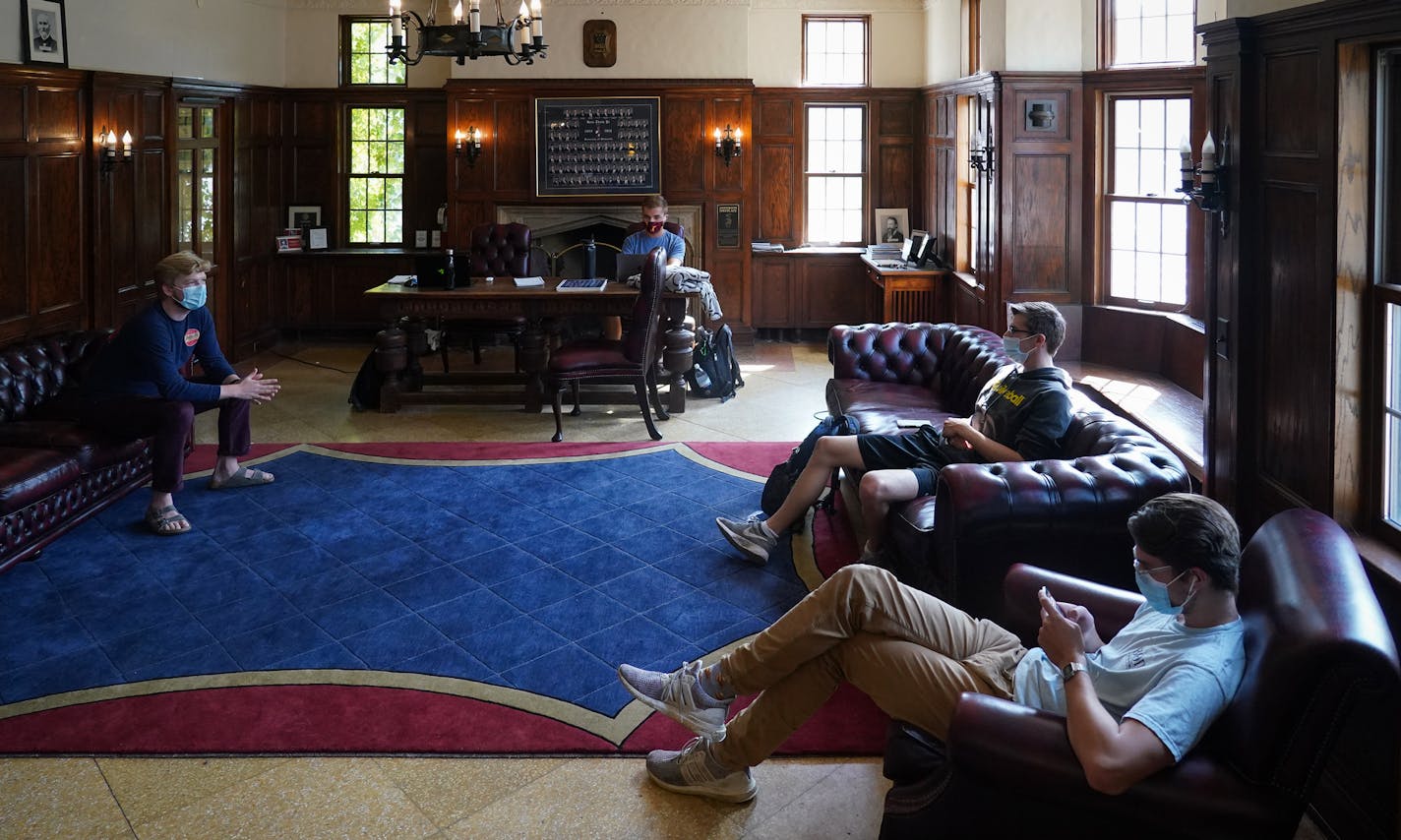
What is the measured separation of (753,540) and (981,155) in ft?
15.9

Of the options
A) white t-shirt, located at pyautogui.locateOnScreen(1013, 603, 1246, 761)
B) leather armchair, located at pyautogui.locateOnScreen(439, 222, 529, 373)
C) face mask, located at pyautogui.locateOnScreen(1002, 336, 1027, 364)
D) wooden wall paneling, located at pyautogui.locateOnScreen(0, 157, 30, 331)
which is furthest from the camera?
leather armchair, located at pyautogui.locateOnScreen(439, 222, 529, 373)

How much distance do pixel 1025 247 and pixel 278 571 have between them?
5.52 m

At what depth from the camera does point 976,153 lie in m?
9.01

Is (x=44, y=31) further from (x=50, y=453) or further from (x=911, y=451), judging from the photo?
(x=911, y=451)

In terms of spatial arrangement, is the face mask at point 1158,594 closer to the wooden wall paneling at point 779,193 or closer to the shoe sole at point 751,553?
the shoe sole at point 751,553

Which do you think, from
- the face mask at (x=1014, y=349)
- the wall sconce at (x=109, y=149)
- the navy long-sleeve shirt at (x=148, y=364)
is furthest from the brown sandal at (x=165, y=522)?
the face mask at (x=1014, y=349)

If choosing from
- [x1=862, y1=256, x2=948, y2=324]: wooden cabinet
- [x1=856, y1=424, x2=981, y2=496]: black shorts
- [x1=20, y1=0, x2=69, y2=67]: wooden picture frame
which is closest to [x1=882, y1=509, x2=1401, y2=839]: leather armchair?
[x1=856, y1=424, x2=981, y2=496]: black shorts

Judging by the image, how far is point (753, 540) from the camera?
17.4 ft

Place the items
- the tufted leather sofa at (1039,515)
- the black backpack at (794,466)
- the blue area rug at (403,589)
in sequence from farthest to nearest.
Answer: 1. the black backpack at (794,466)
2. the blue area rug at (403,589)
3. the tufted leather sofa at (1039,515)

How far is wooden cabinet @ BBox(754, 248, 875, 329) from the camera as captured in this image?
11.9 metres

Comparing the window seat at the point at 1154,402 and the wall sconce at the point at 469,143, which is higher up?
the wall sconce at the point at 469,143

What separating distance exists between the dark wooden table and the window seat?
275cm

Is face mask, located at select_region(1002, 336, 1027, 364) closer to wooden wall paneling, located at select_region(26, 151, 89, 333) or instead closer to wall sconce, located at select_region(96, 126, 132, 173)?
wooden wall paneling, located at select_region(26, 151, 89, 333)

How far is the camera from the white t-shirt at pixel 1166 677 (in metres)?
2.43
